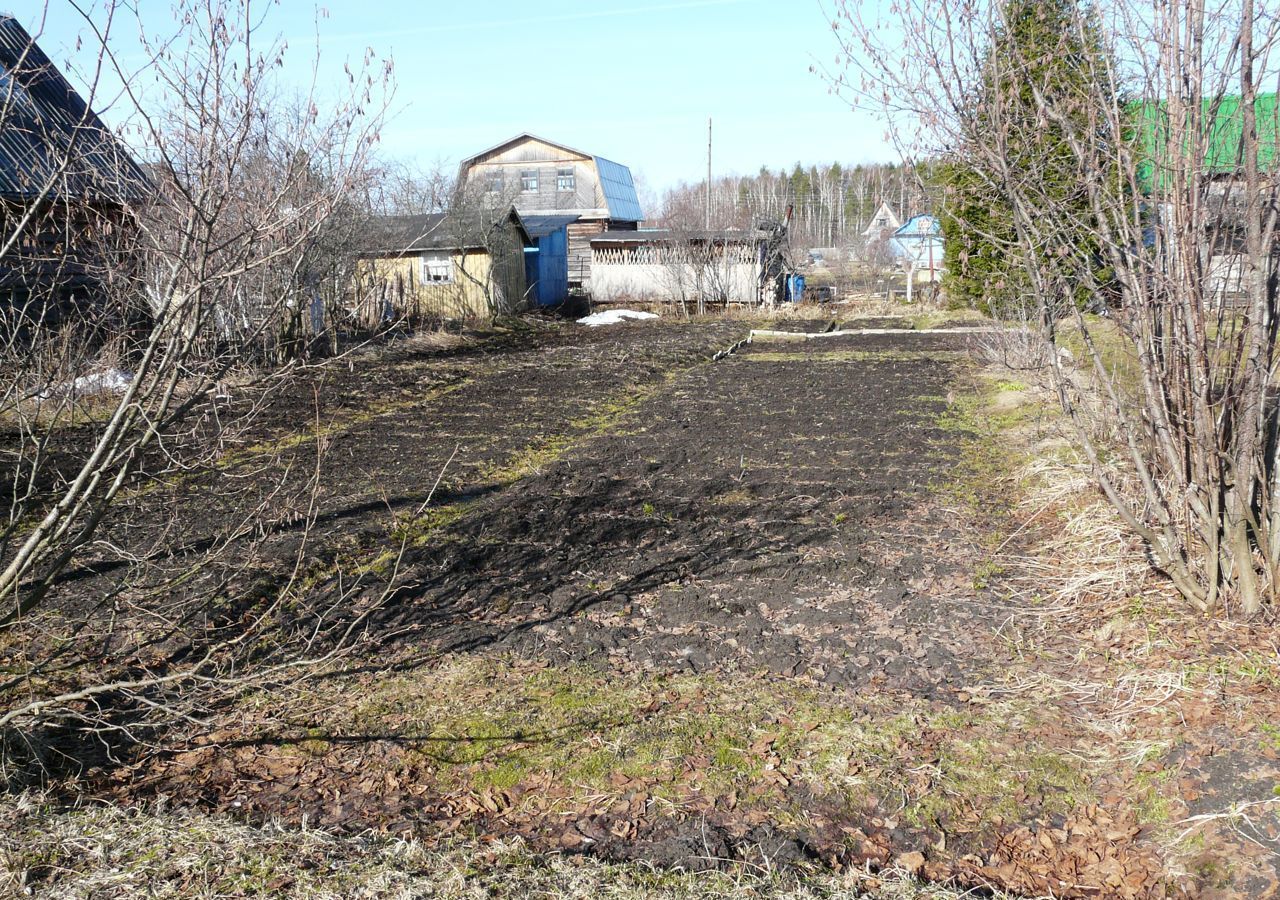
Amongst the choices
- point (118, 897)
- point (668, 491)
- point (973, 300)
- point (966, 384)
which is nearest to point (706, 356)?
point (966, 384)

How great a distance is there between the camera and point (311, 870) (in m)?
2.87

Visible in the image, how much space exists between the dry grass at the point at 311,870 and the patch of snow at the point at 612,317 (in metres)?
21.0

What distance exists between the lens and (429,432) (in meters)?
9.76

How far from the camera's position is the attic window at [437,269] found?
77.0 ft

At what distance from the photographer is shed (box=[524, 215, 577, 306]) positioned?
26781 mm

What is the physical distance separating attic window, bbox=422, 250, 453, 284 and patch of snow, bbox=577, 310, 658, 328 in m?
3.44

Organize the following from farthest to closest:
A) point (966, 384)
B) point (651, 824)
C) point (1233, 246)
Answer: point (966, 384), point (1233, 246), point (651, 824)

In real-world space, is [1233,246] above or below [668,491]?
above

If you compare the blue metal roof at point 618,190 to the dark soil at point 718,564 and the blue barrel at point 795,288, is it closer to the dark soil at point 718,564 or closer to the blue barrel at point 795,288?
the blue barrel at point 795,288

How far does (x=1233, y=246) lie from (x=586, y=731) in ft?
11.6

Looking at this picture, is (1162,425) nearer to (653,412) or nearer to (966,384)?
(653,412)

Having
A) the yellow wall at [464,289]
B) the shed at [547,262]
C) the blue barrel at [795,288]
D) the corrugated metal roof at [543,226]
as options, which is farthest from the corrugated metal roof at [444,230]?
the blue barrel at [795,288]

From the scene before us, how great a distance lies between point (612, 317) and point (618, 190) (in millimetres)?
18757

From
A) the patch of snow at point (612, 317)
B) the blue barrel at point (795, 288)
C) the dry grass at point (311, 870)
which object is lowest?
the dry grass at point (311, 870)
